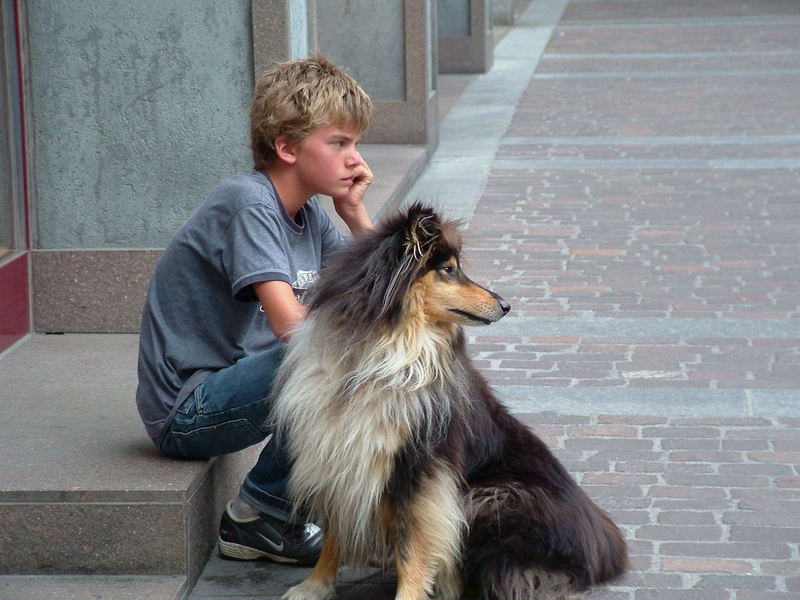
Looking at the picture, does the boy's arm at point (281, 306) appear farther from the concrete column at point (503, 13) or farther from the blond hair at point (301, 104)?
the concrete column at point (503, 13)

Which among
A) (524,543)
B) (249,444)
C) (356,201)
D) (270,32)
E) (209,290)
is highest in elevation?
(270,32)

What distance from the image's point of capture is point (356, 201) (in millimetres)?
4066

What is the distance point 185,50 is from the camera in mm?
5590

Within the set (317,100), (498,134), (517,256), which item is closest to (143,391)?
(317,100)

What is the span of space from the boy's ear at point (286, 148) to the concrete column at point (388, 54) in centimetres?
764

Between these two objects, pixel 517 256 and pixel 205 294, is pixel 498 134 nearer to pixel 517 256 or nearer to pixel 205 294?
pixel 517 256

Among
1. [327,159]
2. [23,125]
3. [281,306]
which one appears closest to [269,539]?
[281,306]

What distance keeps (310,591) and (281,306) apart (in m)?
0.91

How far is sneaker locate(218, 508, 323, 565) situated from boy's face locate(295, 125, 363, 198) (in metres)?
1.13

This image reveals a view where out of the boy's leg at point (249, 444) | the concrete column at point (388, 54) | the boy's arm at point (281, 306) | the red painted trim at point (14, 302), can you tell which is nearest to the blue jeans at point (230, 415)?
the boy's leg at point (249, 444)

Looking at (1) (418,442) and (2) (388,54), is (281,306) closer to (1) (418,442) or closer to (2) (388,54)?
(1) (418,442)

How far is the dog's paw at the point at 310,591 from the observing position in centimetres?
384

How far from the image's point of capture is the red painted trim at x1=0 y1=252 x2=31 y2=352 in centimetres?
547

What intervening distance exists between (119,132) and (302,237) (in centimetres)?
199
